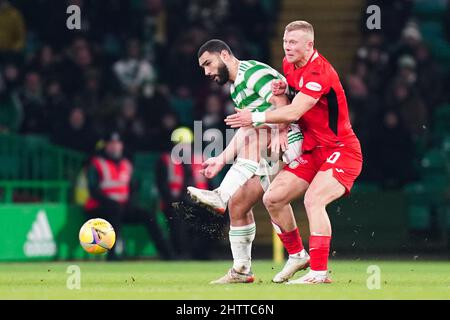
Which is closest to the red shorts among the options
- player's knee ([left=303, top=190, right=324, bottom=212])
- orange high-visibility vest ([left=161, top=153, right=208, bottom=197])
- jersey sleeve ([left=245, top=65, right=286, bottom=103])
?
player's knee ([left=303, top=190, right=324, bottom=212])

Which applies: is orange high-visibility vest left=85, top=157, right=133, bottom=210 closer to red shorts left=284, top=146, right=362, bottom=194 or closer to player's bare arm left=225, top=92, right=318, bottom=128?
red shorts left=284, top=146, right=362, bottom=194

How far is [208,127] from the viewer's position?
21.2m

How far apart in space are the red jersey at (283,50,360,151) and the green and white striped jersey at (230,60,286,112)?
264mm

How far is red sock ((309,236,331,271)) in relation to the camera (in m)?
12.4

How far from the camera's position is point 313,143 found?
42.2 feet

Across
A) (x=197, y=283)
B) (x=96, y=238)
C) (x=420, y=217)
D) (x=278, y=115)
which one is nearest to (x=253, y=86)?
(x=278, y=115)

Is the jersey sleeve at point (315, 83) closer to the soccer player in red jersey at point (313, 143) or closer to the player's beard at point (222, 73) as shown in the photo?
the soccer player in red jersey at point (313, 143)

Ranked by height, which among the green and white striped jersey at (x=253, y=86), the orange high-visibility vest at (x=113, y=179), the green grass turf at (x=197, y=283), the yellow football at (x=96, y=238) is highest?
the green and white striped jersey at (x=253, y=86)

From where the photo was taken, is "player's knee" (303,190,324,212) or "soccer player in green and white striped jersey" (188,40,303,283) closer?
"player's knee" (303,190,324,212)

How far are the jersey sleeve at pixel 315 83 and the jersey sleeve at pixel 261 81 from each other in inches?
13.3

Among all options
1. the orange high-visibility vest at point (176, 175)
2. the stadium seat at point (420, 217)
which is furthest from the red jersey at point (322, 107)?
the stadium seat at point (420, 217)

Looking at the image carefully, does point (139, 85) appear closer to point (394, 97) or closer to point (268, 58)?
point (268, 58)

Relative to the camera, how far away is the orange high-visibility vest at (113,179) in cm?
2019

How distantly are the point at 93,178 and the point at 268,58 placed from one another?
528cm
